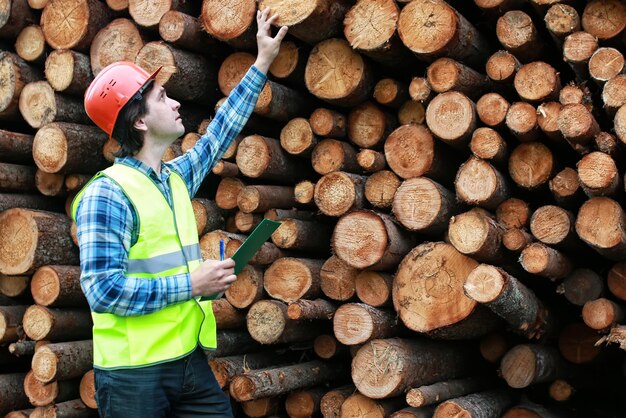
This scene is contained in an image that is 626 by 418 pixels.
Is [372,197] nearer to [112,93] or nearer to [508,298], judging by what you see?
[508,298]

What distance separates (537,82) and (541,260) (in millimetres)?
819

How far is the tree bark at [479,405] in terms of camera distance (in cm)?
356

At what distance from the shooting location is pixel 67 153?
4.46m

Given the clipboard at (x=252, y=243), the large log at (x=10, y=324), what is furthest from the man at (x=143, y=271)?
the large log at (x=10, y=324)

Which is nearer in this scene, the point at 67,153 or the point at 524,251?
the point at 524,251

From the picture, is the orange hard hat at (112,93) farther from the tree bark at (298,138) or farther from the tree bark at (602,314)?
the tree bark at (602,314)

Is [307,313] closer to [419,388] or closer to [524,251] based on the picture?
[419,388]

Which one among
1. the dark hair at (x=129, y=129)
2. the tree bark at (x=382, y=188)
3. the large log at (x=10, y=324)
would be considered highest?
the dark hair at (x=129, y=129)

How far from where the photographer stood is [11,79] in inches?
187

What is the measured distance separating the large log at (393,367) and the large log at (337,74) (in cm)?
126

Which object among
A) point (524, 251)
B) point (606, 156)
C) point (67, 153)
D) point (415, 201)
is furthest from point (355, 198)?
point (67, 153)

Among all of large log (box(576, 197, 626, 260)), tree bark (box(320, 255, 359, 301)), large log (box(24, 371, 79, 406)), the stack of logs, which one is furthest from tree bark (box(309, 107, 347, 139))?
large log (box(24, 371, 79, 406))

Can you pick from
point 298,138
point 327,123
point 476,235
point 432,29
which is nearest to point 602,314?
point 476,235

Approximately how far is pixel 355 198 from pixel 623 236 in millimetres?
1266
